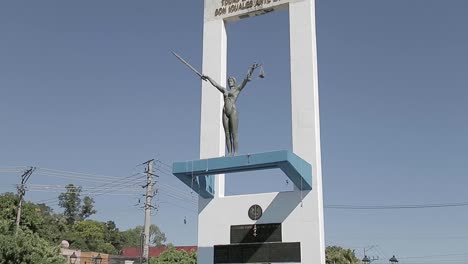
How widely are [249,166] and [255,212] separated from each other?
1.58 m

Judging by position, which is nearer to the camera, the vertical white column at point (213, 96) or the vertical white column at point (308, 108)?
the vertical white column at point (308, 108)

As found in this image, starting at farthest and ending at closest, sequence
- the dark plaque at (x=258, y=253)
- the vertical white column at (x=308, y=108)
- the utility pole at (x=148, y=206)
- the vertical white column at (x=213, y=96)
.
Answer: the utility pole at (x=148, y=206) → the vertical white column at (x=213, y=96) → the dark plaque at (x=258, y=253) → the vertical white column at (x=308, y=108)

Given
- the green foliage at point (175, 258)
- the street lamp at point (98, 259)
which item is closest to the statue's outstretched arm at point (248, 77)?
the green foliage at point (175, 258)

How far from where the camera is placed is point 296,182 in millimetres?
13617

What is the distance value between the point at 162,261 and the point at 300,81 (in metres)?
22.1

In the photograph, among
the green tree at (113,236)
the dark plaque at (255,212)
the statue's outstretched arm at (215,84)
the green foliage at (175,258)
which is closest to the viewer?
the dark plaque at (255,212)

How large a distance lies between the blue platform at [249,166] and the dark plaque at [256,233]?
4.13ft

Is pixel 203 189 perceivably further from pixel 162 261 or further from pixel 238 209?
pixel 162 261

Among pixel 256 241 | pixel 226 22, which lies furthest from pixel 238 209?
pixel 226 22

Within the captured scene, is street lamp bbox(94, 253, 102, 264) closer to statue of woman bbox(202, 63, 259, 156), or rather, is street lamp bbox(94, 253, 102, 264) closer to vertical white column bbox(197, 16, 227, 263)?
vertical white column bbox(197, 16, 227, 263)

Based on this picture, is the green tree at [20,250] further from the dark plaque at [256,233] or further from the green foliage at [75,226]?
the green foliage at [75,226]

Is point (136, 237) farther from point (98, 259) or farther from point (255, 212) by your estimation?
point (255, 212)

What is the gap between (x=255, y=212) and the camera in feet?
46.6

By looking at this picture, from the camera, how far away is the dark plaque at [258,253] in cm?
1349
